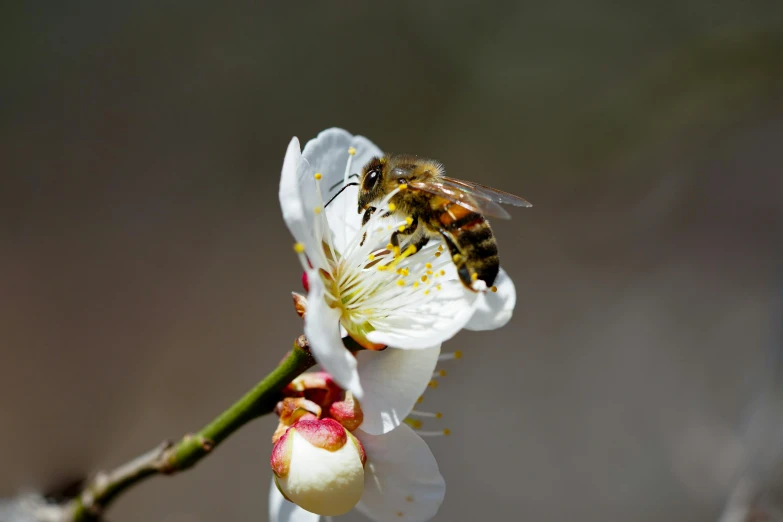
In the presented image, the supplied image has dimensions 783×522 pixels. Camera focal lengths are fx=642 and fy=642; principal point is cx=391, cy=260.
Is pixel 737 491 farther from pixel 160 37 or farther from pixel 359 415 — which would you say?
pixel 160 37

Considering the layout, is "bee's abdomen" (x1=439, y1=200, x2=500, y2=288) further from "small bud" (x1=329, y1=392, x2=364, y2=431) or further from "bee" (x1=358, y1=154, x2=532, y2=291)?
"small bud" (x1=329, y1=392, x2=364, y2=431)

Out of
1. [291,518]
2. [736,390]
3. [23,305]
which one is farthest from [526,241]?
[291,518]

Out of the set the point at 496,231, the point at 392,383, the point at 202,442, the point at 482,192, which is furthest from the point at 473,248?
the point at 496,231

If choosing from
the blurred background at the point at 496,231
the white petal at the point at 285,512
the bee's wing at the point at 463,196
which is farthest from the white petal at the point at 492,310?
the blurred background at the point at 496,231

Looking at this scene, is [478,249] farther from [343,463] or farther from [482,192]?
[343,463]

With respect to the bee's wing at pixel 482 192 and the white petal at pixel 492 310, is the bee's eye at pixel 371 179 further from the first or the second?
the white petal at pixel 492 310
